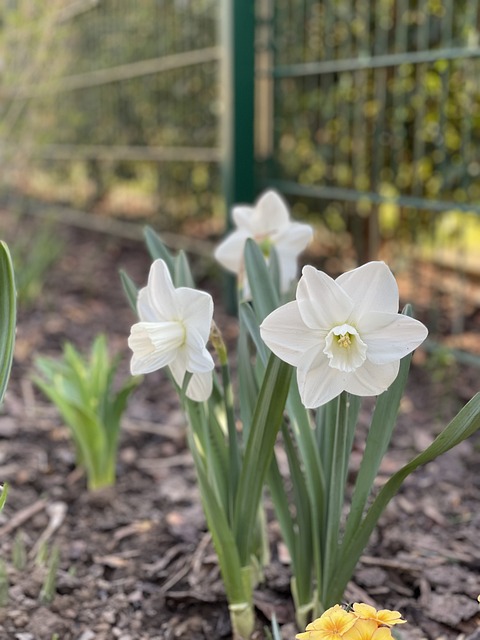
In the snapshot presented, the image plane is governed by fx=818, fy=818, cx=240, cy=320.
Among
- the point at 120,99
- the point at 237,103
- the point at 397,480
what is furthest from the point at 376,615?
the point at 120,99

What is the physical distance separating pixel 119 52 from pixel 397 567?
371cm

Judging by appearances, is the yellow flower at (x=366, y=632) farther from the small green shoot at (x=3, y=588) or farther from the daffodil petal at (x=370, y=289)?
the small green shoot at (x=3, y=588)

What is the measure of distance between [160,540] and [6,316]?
69 cm

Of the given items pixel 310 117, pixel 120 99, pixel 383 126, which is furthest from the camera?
pixel 120 99

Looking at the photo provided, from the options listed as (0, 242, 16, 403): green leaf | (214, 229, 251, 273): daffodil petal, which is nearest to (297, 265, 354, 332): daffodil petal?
(0, 242, 16, 403): green leaf

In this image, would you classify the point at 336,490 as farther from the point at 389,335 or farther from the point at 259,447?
the point at 389,335

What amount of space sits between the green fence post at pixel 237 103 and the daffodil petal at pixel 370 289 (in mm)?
2362

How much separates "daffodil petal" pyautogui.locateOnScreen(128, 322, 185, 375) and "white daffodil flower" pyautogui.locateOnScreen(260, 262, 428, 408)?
0.49ft

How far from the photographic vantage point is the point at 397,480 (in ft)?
3.33

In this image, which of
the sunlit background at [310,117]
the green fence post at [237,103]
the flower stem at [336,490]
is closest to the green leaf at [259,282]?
the flower stem at [336,490]

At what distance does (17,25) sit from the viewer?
351 centimetres

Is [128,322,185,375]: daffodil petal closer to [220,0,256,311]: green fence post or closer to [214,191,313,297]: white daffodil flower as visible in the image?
[214,191,313,297]: white daffodil flower

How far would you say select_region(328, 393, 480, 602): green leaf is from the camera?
36.2 inches

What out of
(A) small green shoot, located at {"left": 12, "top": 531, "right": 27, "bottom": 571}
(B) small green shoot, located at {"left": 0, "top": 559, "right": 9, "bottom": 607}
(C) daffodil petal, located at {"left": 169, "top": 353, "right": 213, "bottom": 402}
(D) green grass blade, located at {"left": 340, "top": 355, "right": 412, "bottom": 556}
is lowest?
(A) small green shoot, located at {"left": 12, "top": 531, "right": 27, "bottom": 571}
